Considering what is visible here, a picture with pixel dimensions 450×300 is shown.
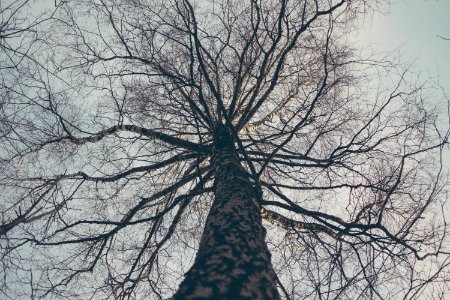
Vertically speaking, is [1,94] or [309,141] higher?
[309,141]

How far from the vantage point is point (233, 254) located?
1974 mm

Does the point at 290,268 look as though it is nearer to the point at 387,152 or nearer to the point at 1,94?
the point at 387,152

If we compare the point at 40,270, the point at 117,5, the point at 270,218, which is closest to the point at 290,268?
the point at 270,218

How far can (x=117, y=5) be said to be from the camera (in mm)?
5000

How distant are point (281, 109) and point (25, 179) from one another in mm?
4452

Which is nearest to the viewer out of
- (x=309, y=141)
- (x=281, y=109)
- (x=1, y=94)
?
(x=1, y=94)

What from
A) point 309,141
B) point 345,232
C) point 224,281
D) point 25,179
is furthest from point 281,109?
point 224,281

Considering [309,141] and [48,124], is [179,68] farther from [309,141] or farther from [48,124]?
[309,141]

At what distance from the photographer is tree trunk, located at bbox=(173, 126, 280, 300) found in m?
1.64

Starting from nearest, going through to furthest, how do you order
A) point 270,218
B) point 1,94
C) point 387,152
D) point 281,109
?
1. point 1,94
2. point 270,218
3. point 387,152
4. point 281,109

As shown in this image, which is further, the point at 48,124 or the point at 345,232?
the point at 48,124

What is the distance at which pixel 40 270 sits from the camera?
166 inches

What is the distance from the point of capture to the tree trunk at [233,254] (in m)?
1.64

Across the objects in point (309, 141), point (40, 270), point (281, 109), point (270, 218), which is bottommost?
point (40, 270)
